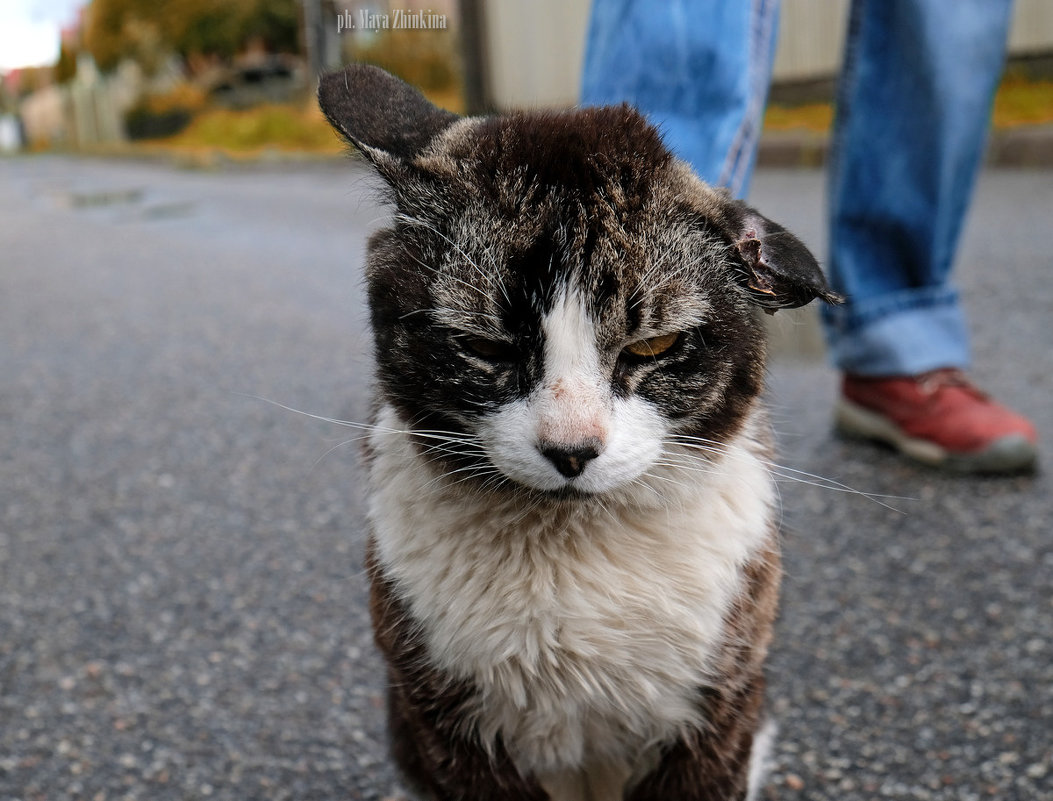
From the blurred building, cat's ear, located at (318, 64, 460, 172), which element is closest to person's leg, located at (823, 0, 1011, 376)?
cat's ear, located at (318, 64, 460, 172)

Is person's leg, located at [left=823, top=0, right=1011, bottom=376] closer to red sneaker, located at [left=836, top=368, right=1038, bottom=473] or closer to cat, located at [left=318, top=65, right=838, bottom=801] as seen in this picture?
red sneaker, located at [left=836, top=368, right=1038, bottom=473]

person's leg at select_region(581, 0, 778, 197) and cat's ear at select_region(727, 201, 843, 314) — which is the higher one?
person's leg at select_region(581, 0, 778, 197)

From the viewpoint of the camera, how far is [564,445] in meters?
1.43

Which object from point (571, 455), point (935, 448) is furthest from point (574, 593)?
point (935, 448)

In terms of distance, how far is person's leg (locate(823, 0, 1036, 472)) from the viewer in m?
2.95

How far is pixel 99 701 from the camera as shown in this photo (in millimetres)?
2254

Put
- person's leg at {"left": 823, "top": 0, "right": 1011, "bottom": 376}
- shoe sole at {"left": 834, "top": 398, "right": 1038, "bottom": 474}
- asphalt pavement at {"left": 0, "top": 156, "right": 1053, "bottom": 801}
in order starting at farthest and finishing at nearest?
shoe sole at {"left": 834, "top": 398, "right": 1038, "bottom": 474}, person's leg at {"left": 823, "top": 0, "right": 1011, "bottom": 376}, asphalt pavement at {"left": 0, "top": 156, "right": 1053, "bottom": 801}

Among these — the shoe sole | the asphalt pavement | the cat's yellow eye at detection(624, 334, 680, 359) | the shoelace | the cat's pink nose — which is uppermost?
the cat's yellow eye at detection(624, 334, 680, 359)

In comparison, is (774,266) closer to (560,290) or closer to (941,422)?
(560,290)

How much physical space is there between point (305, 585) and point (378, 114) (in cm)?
149

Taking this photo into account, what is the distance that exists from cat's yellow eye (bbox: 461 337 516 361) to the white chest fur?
0.24 metres

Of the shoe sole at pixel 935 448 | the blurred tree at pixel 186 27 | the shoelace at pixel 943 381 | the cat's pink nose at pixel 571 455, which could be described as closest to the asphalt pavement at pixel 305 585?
the shoe sole at pixel 935 448

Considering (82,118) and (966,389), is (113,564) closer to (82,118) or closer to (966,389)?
(966,389)

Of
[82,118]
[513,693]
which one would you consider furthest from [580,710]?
[82,118]
